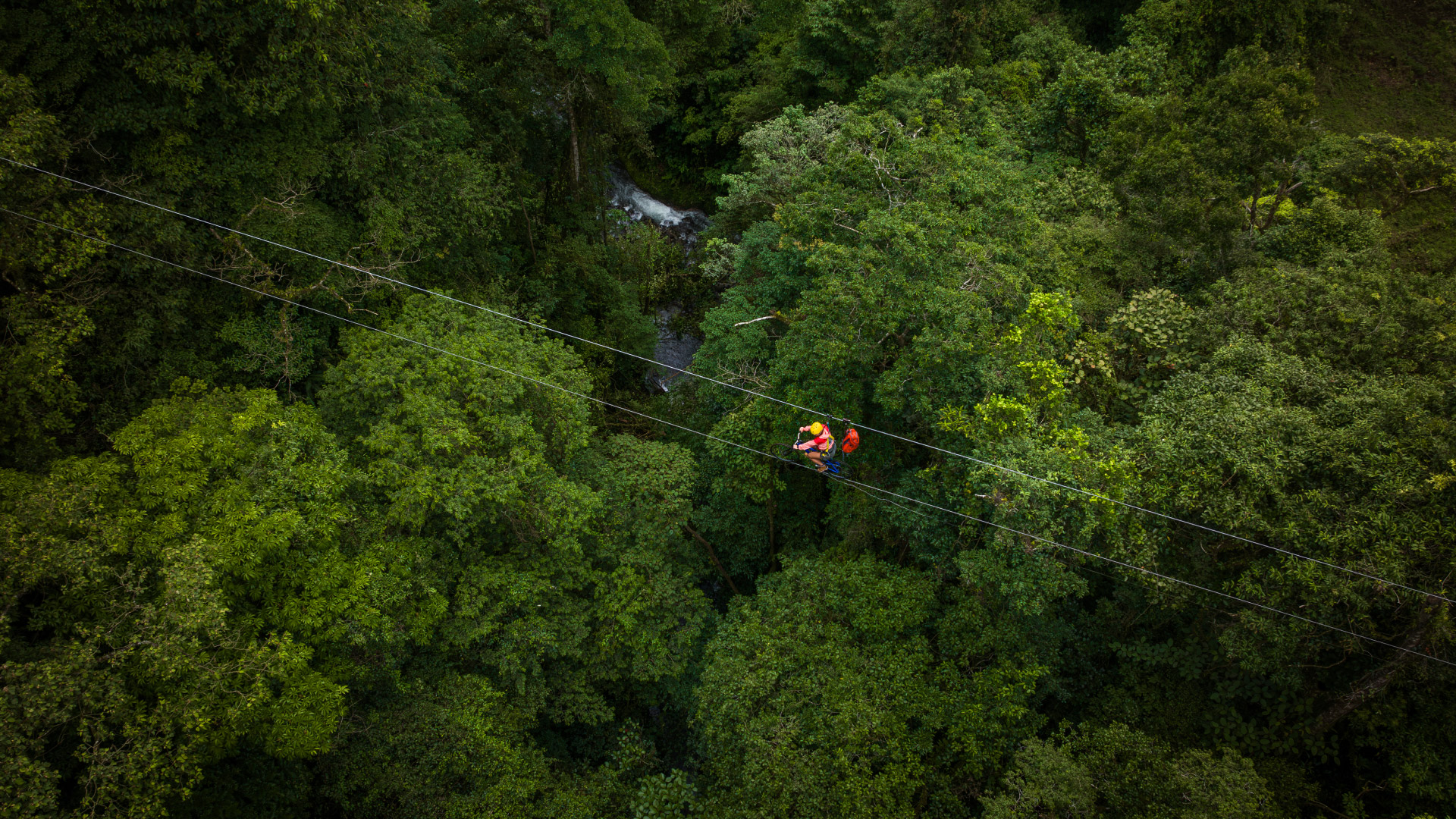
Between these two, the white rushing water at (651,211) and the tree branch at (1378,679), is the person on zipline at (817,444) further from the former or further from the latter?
the white rushing water at (651,211)

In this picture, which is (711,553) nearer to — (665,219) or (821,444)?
(821,444)

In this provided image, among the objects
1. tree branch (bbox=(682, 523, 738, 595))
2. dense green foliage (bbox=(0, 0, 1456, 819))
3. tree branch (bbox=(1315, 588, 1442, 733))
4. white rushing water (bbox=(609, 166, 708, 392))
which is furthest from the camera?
white rushing water (bbox=(609, 166, 708, 392))

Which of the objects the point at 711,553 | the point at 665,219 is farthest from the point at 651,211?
the point at 711,553

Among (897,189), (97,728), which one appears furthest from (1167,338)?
(97,728)

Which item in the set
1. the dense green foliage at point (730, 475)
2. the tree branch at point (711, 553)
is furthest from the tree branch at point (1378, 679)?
the tree branch at point (711, 553)

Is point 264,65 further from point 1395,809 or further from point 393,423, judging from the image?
point 1395,809

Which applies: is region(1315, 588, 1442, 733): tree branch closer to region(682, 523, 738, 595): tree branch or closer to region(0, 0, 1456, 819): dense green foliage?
region(0, 0, 1456, 819): dense green foliage

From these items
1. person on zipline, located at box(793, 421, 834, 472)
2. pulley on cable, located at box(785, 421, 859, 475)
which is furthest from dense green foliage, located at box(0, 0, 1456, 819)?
person on zipline, located at box(793, 421, 834, 472)
